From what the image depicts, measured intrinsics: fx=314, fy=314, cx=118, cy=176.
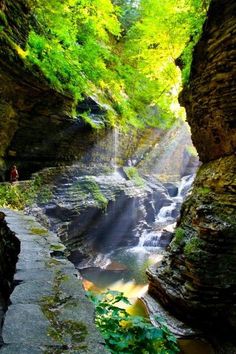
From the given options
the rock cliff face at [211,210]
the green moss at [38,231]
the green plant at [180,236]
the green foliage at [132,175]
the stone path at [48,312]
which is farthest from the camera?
the green foliage at [132,175]

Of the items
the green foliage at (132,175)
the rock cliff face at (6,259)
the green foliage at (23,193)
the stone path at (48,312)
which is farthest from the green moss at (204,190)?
the green foliage at (132,175)

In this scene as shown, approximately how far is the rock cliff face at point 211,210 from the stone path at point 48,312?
435cm

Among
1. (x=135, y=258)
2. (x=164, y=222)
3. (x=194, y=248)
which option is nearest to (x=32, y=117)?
(x=135, y=258)

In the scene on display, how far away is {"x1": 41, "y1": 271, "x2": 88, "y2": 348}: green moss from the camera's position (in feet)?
7.93

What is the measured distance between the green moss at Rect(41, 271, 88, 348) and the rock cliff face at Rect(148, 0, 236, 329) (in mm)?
5122

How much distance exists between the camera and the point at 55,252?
4.90 metres

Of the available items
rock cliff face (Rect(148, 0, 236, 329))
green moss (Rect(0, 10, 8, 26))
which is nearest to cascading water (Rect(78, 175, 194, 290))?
rock cliff face (Rect(148, 0, 236, 329))

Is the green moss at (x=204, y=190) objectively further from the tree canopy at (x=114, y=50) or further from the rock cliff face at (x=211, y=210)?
the tree canopy at (x=114, y=50)

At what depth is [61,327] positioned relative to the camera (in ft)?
8.76

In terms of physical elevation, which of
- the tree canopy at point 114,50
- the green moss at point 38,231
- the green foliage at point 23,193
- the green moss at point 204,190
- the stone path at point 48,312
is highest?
the tree canopy at point 114,50

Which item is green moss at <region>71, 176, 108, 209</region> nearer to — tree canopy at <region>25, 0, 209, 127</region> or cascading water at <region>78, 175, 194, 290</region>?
cascading water at <region>78, 175, 194, 290</region>

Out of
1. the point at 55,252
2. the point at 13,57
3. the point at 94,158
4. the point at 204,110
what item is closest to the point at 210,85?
the point at 204,110

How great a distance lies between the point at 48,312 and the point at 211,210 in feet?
20.5

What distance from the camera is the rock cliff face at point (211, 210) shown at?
290 inches
